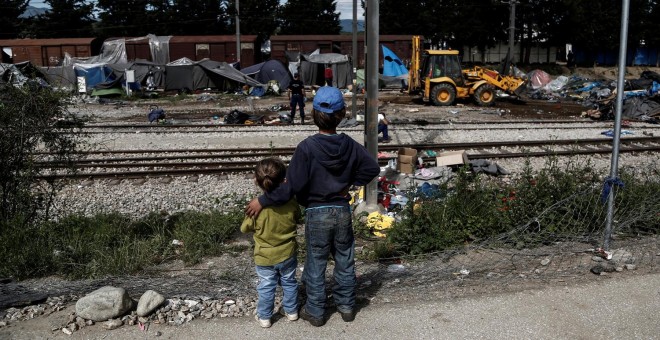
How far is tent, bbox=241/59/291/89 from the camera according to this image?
3272 centimetres

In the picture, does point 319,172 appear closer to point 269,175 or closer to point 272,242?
point 269,175

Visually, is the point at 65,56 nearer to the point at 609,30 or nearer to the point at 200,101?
the point at 200,101

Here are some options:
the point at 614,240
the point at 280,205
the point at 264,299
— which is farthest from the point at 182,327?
the point at 614,240

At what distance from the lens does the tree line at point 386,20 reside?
5906 centimetres

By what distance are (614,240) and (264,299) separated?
13.2 ft

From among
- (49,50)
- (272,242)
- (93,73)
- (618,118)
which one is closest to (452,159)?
(618,118)

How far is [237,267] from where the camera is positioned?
6.01 meters

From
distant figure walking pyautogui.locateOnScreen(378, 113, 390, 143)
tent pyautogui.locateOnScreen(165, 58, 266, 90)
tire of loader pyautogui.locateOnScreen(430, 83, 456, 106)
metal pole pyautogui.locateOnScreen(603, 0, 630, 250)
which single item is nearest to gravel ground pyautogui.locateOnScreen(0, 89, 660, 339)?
metal pole pyautogui.locateOnScreen(603, 0, 630, 250)

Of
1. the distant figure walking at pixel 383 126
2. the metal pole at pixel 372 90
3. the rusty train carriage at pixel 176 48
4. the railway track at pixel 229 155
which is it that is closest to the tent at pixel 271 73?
the rusty train carriage at pixel 176 48

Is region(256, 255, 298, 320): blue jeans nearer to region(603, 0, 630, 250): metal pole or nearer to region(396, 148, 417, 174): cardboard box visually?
region(603, 0, 630, 250): metal pole

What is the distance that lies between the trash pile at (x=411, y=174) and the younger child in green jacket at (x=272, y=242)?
10.8 feet

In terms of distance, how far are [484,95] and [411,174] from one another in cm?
1570

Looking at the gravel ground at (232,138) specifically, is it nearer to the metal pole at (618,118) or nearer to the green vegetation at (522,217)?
the green vegetation at (522,217)

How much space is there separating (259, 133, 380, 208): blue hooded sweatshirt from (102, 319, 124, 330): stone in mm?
1438
